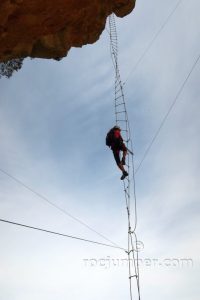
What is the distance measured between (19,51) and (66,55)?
1839 mm

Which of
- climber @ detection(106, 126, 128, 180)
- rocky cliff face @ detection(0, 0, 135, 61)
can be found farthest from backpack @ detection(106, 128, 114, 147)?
rocky cliff face @ detection(0, 0, 135, 61)

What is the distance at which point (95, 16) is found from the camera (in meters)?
12.9

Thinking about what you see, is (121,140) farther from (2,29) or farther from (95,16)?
(2,29)

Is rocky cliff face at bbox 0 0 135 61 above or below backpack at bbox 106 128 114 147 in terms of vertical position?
above

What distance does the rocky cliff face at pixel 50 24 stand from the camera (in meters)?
10.7

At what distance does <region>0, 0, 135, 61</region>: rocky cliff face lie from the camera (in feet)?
35.0

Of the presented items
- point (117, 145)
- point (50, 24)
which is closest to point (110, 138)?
point (117, 145)

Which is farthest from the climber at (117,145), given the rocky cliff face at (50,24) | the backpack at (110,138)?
the rocky cliff face at (50,24)

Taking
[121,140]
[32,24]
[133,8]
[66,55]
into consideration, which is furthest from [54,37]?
[121,140]

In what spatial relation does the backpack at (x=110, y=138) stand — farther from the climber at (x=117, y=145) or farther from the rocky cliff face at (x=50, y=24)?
the rocky cliff face at (x=50, y=24)

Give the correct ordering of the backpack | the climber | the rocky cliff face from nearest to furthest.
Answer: the rocky cliff face, the climber, the backpack

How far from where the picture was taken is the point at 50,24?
38.6 ft

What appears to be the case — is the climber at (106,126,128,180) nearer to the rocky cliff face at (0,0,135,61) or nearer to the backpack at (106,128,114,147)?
the backpack at (106,128,114,147)

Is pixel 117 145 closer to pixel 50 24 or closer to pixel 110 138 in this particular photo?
pixel 110 138
